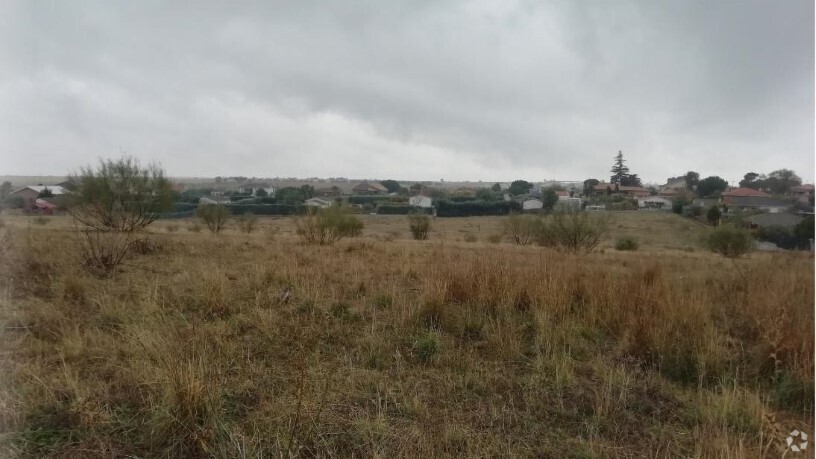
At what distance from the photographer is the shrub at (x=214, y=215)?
26281 mm

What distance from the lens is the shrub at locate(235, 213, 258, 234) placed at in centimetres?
2600

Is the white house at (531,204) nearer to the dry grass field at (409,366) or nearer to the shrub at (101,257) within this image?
the dry grass field at (409,366)

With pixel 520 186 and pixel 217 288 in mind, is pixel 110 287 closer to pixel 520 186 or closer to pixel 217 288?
pixel 217 288

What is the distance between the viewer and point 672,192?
33.0ft

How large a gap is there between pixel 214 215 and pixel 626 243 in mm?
25364

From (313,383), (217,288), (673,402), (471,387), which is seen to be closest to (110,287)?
(217,288)

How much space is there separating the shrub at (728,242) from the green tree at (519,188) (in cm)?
1139

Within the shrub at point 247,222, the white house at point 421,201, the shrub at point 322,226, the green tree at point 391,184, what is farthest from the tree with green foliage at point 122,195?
the green tree at point 391,184

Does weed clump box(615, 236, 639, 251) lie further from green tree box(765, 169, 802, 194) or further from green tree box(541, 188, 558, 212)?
green tree box(765, 169, 802, 194)

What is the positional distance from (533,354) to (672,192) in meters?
9.01

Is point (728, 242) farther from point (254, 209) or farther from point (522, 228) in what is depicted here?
point (254, 209)

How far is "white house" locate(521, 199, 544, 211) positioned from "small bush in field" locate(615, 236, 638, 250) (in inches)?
176

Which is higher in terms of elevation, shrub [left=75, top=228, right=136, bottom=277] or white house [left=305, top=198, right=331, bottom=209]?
white house [left=305, top=198, right=331, bottom=209]

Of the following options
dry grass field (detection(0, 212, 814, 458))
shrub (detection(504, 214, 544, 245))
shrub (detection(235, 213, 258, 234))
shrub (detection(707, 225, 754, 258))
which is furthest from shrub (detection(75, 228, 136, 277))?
shrub (detection(235, 213, 258, 234))
